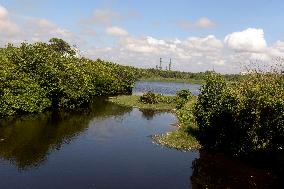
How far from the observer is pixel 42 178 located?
33875 mm

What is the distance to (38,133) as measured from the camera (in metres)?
51.7

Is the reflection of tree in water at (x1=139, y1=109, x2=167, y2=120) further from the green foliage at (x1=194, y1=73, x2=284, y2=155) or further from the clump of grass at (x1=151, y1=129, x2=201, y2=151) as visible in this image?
the green foliage at (x1=194, y1=73, x2=284, y2=155)

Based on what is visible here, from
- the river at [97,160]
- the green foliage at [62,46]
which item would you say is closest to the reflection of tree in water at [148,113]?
the river at [97,160]

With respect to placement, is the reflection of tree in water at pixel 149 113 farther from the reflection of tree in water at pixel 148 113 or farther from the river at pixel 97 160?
the river at pixel 97 160

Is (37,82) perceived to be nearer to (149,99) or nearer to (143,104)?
(143,104)

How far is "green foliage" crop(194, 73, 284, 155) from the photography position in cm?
3709

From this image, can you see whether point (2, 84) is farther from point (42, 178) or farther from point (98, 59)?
point (98, 59)

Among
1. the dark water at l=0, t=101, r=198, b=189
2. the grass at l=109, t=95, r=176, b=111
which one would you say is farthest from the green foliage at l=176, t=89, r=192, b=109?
the dark water at l=0, t=101, r=198, b=189

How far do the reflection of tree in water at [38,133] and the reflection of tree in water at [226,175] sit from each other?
15.9m

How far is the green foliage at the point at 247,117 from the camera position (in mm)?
37094

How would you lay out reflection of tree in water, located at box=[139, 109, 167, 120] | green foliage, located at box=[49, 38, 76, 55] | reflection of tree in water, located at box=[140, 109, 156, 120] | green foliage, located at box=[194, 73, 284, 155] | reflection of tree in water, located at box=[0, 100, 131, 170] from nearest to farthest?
green foliage, located at box=[194, 73, 284, 155] → reflection of tree in water, located at box=[0, 100, 131, 170] → reflection of tree in water, located at box=[140, 109, 156, 120] → reflection of tree in water, located at box=[139, 109, 167, 120] → green foliage, located at box=[49, 38, 76, 55]

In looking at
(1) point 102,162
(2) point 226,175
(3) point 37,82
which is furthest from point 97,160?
(3) point 37,82

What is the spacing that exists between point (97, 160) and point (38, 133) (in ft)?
47.0

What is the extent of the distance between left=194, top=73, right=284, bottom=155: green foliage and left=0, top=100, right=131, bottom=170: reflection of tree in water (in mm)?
18211
